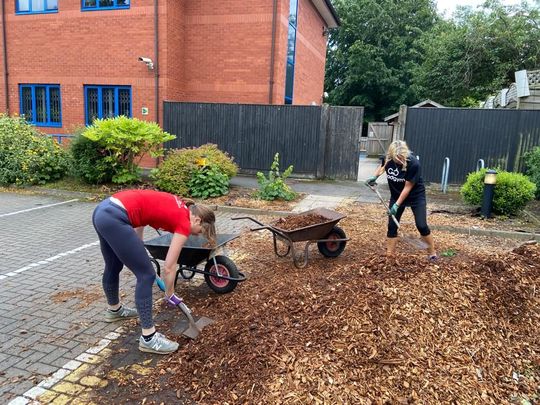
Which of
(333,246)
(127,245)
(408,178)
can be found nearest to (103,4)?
(333,246)

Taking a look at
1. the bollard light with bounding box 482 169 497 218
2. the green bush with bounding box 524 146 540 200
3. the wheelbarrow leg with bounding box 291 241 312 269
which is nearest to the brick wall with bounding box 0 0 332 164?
the green bush with bounding box 524 146 540 200

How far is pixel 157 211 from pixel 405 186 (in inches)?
129

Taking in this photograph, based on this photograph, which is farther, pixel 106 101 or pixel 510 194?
pixel 106 101

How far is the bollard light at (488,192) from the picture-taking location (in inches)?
326

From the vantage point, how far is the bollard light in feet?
27.2

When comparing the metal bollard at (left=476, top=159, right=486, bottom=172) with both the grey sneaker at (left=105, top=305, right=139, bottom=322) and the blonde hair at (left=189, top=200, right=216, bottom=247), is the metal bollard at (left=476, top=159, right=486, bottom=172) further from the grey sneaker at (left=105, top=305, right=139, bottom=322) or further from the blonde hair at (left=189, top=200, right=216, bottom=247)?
the grey sneaker at (left=105, top=305, right=139, bottom=322)

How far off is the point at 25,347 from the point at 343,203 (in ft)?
24.9

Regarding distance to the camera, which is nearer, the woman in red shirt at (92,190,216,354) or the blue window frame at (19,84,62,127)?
the woman in red shirt at (92,190,216,354)

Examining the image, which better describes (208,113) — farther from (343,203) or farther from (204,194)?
(343,203)

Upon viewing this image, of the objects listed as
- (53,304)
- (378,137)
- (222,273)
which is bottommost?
(53,304)

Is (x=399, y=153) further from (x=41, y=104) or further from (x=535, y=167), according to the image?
(x=41, y=104)

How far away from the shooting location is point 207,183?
10.5 metres

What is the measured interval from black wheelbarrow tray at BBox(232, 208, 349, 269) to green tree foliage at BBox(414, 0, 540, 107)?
64.5ft

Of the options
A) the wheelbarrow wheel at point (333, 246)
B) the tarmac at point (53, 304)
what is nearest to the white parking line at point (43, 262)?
the tarmac at point (53, 304)
